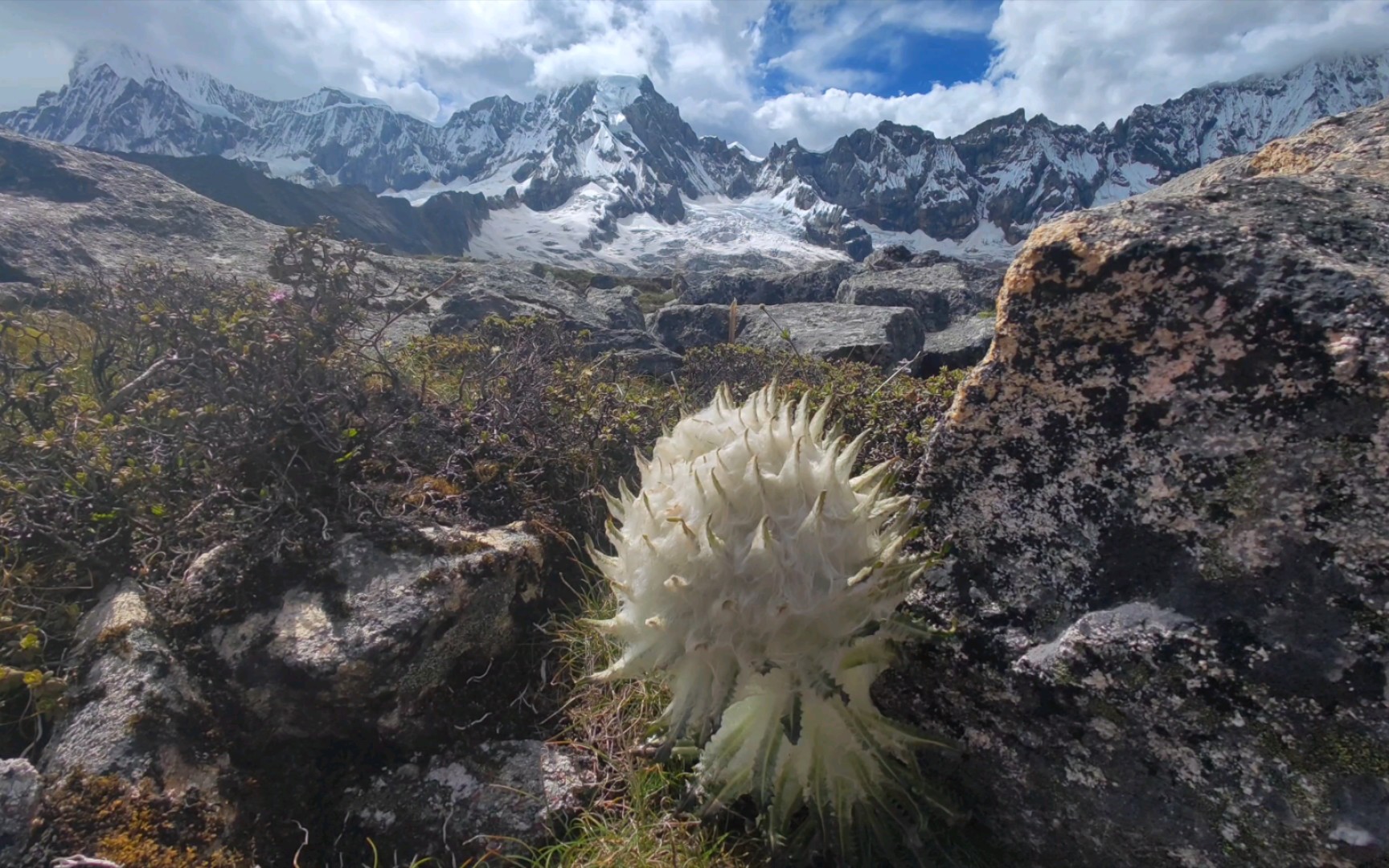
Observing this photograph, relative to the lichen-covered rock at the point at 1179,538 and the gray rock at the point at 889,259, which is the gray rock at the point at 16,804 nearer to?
the lichen-covered rock at the point at 1179,538

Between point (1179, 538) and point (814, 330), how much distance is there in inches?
364

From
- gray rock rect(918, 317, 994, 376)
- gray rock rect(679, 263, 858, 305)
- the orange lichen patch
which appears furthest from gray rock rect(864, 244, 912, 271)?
the orange lichen patch

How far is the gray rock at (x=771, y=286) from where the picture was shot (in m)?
23.7

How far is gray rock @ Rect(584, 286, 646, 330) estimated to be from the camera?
14.1 metres

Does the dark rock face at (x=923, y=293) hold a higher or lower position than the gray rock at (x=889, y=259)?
lower

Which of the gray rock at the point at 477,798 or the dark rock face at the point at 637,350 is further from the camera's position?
the dark rock face at the point at 637,350

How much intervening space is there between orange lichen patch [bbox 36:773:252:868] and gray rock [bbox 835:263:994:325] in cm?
1363

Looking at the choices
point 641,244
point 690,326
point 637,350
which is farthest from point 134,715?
point 641,244

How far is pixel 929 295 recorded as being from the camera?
604 inches

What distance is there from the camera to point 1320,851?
181cm

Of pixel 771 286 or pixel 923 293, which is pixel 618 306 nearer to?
pixel 923 293

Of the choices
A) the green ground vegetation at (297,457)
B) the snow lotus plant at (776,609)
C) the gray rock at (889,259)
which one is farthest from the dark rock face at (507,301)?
the gray rock at (889,259)

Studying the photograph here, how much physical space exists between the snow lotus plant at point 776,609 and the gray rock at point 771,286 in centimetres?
2105

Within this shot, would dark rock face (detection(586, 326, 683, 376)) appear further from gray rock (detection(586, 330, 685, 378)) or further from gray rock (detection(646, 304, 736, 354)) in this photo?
gray rock (detection(646, 304, 736, 354))
